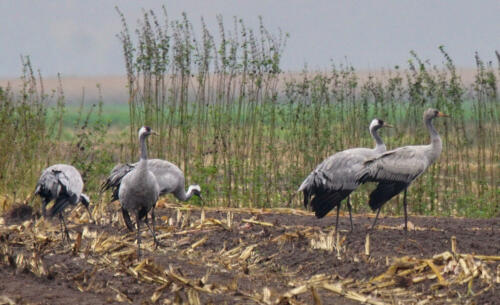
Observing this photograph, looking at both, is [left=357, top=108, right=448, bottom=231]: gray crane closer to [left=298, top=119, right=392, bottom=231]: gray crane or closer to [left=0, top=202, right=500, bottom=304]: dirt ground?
[left=298, top=119, right=392, bottom=231]: gray crane

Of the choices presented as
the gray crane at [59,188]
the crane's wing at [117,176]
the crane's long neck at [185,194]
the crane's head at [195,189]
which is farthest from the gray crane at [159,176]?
the gray crane at [59,188]

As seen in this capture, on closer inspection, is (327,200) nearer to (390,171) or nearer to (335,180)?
(335,180)

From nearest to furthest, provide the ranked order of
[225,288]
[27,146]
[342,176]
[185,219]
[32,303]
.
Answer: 1. [32,303]
2. [225,288]
3. [342,176]
4. [185,219]
5. [27,146]

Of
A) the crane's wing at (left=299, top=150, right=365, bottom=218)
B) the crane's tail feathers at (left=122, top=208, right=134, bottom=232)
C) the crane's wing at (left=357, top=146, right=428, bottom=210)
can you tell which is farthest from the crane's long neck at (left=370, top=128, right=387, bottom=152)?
the crane's tail feathers at (left=122, top=208, right=134, bottom=232)

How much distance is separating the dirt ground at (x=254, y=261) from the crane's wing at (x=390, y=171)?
1.21 feet

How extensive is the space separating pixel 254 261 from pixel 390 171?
5.09 ft

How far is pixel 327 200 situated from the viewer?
8641 millimetres

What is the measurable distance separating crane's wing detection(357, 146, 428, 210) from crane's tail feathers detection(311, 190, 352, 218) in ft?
0.78

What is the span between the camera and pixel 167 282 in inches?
240

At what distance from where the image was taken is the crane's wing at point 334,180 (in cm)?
854

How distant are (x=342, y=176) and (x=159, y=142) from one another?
363 cm

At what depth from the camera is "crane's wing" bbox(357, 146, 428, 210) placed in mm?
8406

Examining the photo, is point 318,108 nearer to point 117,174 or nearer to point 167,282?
point 117,174

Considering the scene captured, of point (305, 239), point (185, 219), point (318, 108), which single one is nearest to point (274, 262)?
point (305, 239)
